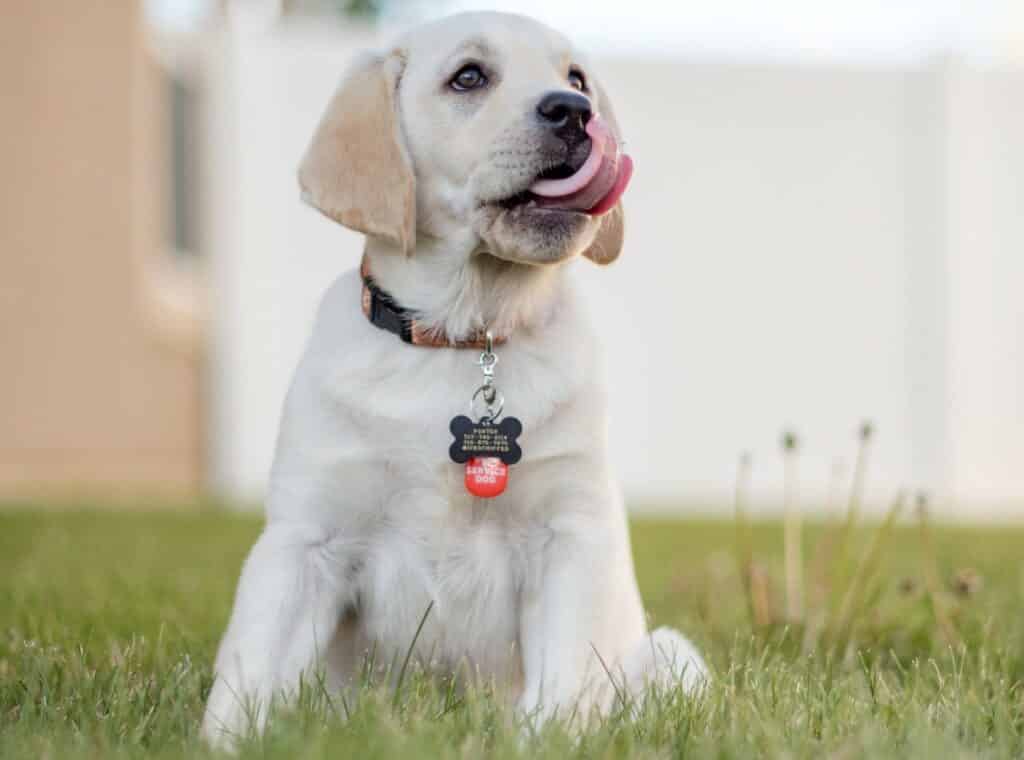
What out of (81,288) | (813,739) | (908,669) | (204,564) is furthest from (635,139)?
(813,739)

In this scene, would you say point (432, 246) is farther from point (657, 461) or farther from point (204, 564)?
point (657, 461)

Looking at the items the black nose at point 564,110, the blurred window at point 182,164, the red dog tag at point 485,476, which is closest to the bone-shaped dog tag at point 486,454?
the red dog tag at point 485,476

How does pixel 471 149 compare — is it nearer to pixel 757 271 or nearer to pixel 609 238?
pixel 609 238

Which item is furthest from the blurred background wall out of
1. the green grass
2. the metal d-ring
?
the metal d-ring

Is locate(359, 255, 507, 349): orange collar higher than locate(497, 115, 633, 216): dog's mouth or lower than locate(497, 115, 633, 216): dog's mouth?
lower

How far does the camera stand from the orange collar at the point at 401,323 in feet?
7.73

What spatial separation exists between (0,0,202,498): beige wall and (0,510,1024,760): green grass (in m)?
4.73

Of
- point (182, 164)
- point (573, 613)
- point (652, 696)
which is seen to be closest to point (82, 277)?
point (182, 164)

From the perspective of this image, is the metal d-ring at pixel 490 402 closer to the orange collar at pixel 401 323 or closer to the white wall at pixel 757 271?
the orange collar at pixel 401 323

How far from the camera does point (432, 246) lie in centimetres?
244

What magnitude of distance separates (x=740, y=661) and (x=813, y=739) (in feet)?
2.27

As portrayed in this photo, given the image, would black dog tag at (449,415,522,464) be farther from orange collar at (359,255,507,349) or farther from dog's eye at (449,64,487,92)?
dog's eye at (449,64,487,92)

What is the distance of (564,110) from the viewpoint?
2266 mm

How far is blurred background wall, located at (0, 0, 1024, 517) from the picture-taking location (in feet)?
28.7
